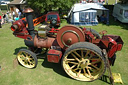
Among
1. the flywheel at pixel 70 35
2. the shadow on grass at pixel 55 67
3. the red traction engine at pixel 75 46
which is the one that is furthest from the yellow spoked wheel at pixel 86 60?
the shadow on grass at pixel 55 67

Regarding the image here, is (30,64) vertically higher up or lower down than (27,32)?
lower down

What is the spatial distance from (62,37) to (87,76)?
1.68m

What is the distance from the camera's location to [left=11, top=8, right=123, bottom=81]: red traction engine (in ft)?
11.9

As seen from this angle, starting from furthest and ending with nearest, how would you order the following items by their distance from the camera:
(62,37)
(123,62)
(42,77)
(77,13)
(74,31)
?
(77,13) → (123,62) → (42,77) → (62,37) → (74,31)

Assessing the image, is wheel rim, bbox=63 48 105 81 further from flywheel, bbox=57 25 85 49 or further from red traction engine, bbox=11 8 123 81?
flywheel, bbox=57 25 85 49

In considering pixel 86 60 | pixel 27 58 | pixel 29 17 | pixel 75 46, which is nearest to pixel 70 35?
pixel 75 46

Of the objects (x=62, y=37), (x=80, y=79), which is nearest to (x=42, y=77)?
(x=80, y=79)

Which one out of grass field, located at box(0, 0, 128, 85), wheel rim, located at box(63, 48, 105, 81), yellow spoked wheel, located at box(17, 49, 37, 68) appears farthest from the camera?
yellow spoked wheel, located at box(17, 49, 37, 68)

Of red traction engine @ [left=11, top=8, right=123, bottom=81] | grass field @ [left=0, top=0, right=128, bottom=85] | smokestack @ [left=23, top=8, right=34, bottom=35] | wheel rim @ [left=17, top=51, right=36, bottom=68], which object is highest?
smokestack @ [left=23, top=8, right=34, bottom=35]

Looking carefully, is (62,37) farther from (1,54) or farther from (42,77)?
(1,54)

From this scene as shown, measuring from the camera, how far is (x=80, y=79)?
4.02 meters

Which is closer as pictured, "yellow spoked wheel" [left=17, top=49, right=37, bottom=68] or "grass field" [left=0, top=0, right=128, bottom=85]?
"grass field" [left=0, top=0, right=128, bottom=85]

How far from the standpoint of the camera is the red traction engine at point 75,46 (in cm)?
363

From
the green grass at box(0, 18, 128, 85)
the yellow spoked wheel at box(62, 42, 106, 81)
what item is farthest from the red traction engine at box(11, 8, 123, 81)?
the green grass at box(0, 18, 128, 85)
